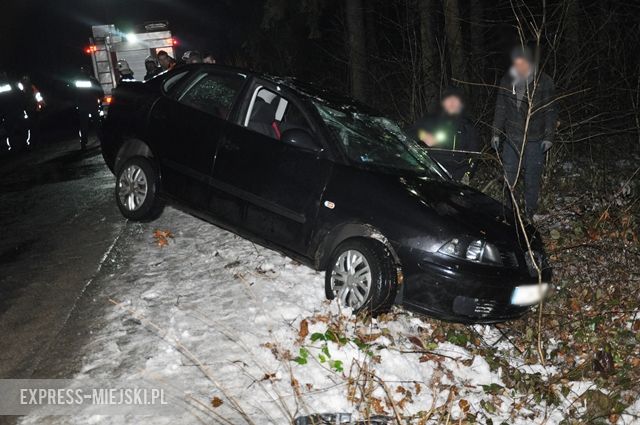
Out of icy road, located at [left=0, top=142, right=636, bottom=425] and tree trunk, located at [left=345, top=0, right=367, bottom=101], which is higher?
tree trunk, located at [left=345, top=0, right=367, bottom=101]

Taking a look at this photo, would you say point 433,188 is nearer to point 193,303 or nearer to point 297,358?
point 297,358

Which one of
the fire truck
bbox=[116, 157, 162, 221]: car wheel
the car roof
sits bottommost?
bbox=[116, 157, 162, 221]: car wheel

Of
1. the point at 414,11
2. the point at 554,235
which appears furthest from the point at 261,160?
the point at 414,11

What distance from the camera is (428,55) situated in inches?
373

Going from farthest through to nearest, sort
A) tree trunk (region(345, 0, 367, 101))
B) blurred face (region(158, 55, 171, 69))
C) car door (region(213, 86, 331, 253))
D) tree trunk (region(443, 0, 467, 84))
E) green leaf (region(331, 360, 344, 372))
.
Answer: tree trunk (region(345, 0, 367, 101)) → blurred face (region(158, 55, 171, 69)) → tree trunk (region(443, 0, 467, 84)) → car door (region(213, 86, 331, 253)) → green leaf (region(331, 360, 344, 372))

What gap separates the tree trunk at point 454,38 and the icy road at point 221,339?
5522 mm

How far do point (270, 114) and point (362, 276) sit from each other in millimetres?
1842

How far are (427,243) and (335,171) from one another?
93cm

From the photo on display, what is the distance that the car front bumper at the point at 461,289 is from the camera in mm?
4137

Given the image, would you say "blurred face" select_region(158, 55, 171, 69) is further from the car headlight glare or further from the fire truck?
the fire truck

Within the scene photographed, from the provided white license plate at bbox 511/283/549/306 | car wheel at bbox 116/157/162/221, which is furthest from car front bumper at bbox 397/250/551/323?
car wheel at bbox 116/157/162/221

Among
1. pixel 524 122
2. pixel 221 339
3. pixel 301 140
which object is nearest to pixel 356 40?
pixel 524 122

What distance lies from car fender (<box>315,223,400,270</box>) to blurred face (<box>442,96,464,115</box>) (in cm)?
253

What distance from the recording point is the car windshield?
4.82 meters
